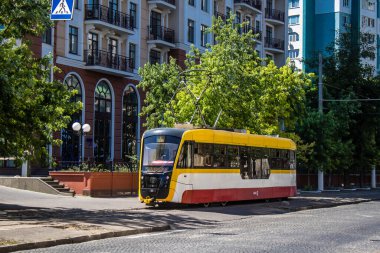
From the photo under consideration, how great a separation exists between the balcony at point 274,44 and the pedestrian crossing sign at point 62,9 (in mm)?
51185

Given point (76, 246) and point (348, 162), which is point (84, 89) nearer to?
point (348, 162)

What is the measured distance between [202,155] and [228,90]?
8.94m

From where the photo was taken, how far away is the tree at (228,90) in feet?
118

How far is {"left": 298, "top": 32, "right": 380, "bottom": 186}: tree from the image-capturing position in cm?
5203

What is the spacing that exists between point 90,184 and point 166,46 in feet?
76.6

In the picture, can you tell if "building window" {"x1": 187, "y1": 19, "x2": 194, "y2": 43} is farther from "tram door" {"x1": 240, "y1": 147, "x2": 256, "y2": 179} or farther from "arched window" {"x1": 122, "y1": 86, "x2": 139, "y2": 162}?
"tram door" {"x1": 240, "y1": 147, "x2": 256, "y2": 179}

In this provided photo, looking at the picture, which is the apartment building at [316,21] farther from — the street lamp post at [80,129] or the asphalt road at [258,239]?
the asphalt road at [258,239]

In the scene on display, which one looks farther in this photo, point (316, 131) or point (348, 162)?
point (348, 162)

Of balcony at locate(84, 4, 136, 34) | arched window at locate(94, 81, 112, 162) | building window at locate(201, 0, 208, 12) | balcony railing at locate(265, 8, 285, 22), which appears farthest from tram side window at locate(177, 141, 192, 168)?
balcony railing at locate(265, 8, 285, 22)

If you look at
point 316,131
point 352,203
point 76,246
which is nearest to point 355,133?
point 316,131

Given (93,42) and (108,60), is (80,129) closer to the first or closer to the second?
(108,60)

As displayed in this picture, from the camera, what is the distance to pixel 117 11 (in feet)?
158

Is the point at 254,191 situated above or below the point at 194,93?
below

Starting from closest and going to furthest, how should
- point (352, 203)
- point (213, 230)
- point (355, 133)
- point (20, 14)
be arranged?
point (213, 230), point (20, 14), point (352, 203), point (355, 133)
